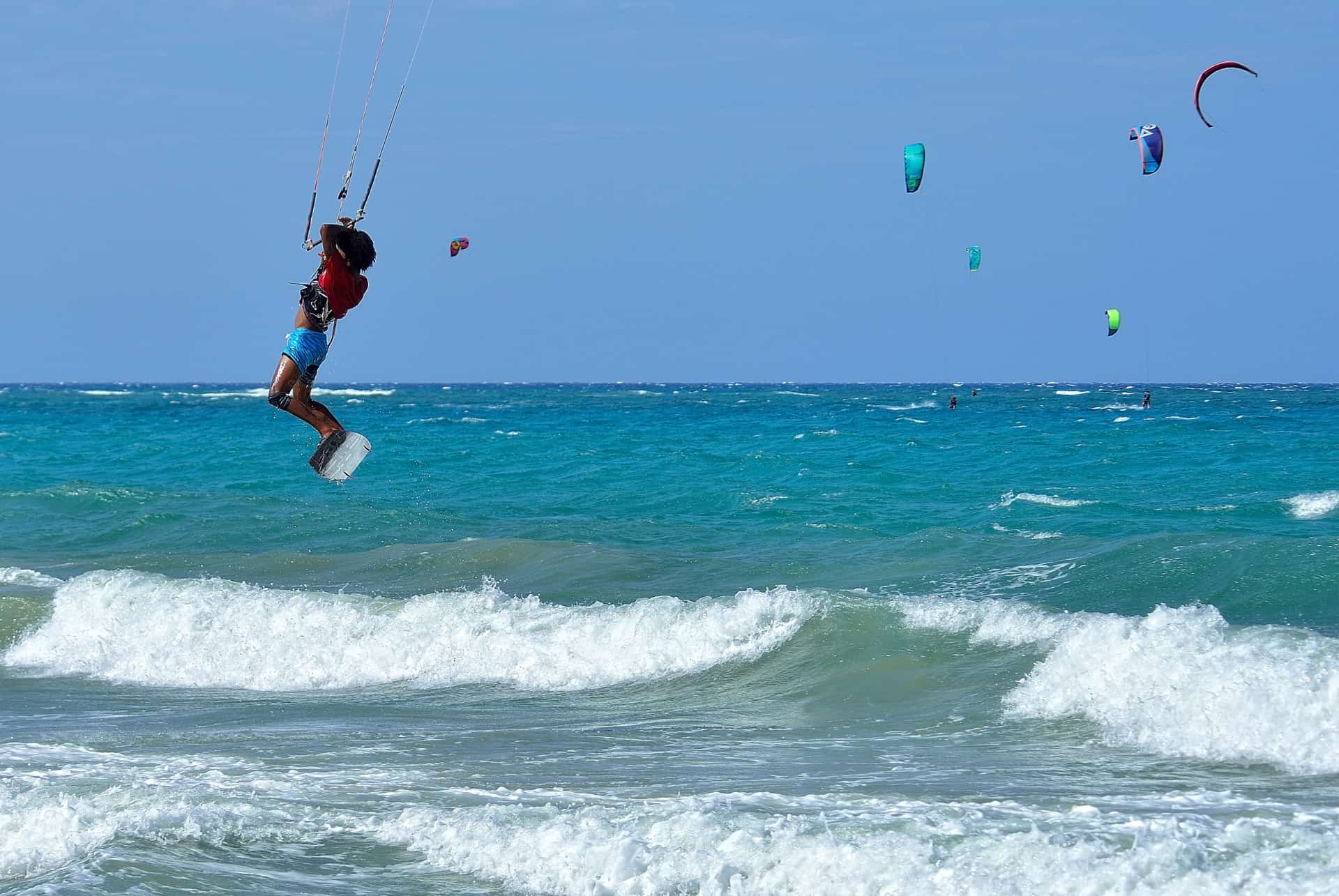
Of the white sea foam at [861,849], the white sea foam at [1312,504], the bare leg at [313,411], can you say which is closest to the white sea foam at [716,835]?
the white sea foam at [861,849]

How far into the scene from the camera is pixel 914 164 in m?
31.5

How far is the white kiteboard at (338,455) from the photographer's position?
987 cm

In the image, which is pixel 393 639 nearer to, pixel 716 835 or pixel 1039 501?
pixel 716 835

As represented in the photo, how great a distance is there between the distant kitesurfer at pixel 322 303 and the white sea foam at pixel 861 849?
301cm

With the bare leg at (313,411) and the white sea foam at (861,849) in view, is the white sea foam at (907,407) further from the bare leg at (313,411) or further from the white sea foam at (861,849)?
the white sea foam at (861,849)

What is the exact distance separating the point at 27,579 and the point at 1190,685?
13.8 m

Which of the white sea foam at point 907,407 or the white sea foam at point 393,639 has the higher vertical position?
the white sea foam at point 907,407

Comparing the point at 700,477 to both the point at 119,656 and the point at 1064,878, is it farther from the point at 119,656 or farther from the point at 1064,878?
the point at 1064,878

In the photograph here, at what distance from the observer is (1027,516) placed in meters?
21.9

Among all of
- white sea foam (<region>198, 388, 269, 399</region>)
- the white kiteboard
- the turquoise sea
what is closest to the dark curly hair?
the white kiteboard

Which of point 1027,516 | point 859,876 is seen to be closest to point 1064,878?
point 859,876

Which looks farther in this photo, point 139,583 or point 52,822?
point 139,583

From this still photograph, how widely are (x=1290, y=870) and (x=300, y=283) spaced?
630 cm

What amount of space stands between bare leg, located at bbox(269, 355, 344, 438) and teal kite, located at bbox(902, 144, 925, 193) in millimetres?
22961
